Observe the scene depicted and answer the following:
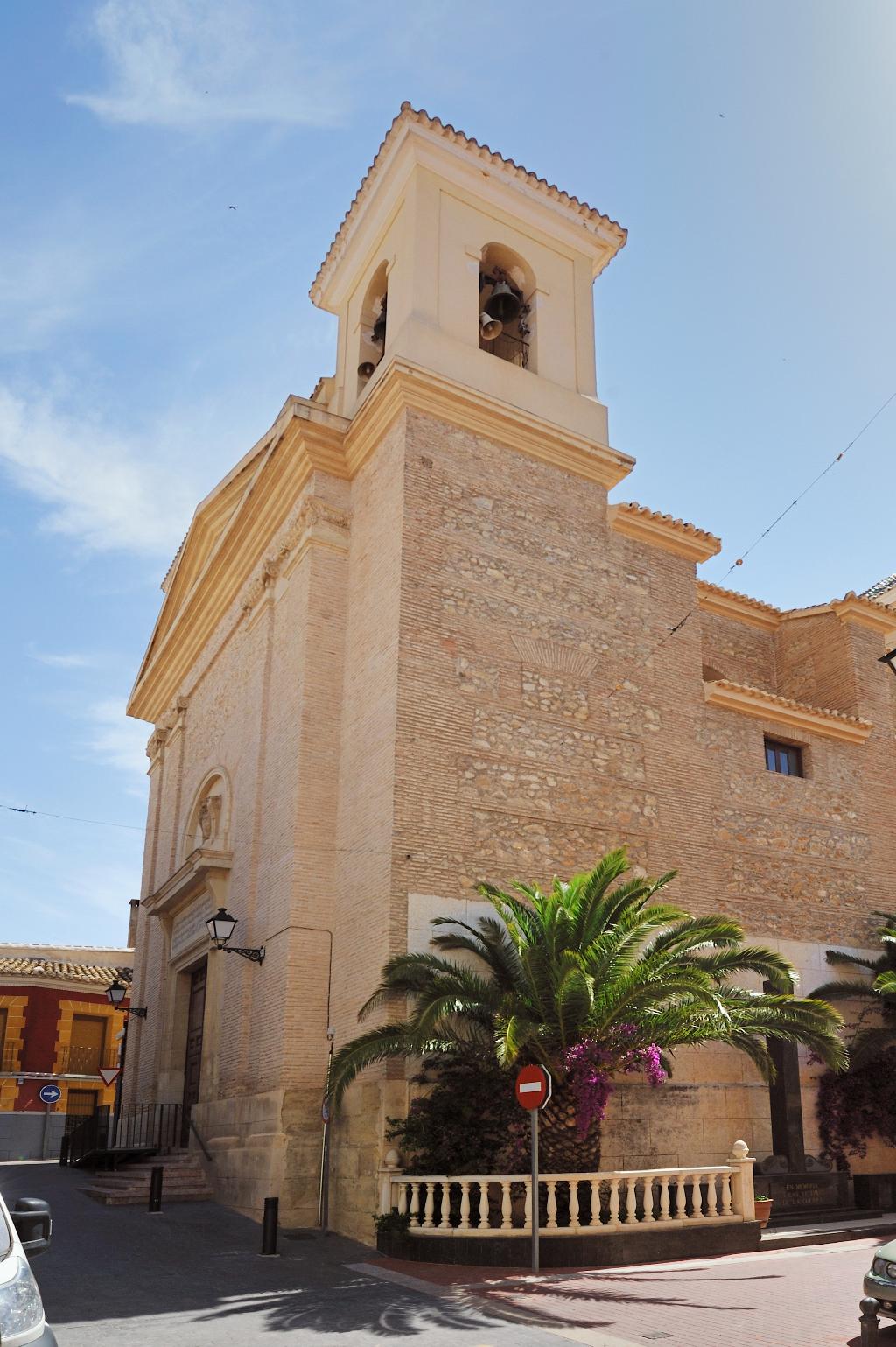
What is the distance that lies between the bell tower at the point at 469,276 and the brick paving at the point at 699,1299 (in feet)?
37.1

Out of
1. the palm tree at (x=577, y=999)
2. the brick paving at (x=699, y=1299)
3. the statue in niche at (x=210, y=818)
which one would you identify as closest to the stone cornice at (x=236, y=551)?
the statue in niche at (x=210, y=818)

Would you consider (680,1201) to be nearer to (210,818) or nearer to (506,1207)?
(506,1207)

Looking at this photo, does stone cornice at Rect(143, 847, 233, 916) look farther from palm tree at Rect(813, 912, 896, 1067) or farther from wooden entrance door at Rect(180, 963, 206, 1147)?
palm tree at Rect(813, 912, 896, 1067)

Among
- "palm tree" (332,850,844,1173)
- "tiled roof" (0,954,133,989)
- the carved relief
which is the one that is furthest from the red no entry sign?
"tiled roof" (0,954,133,989)

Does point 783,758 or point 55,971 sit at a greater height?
point 783,758

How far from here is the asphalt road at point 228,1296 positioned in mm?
8281

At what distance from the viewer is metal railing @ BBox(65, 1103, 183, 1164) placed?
19594 millimetres

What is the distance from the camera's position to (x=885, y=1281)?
7.92 metres

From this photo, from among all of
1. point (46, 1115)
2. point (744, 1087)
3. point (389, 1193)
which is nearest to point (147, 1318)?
point (389, 1193)

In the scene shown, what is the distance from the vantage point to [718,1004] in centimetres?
1199

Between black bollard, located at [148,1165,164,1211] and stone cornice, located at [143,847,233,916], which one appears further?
stone cornice, located at [143,847,233,916]

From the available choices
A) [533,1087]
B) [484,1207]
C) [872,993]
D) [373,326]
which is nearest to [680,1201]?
[484,1207]

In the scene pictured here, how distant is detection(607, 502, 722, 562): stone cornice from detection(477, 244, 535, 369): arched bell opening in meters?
2.84

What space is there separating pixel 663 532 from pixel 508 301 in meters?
4.37
